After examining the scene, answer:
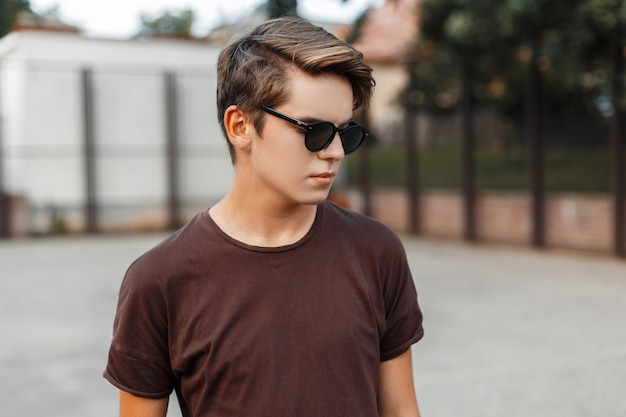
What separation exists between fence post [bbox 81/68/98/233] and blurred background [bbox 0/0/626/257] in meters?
0.03

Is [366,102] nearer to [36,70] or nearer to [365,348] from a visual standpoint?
→ [365,348]

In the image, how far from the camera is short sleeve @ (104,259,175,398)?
1.60m

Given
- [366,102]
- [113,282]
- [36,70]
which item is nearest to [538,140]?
[113,282]

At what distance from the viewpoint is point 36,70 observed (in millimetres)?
17281

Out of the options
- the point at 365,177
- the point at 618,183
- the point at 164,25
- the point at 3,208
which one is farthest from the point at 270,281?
the point at 164,25

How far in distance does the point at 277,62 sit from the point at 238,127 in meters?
0.17

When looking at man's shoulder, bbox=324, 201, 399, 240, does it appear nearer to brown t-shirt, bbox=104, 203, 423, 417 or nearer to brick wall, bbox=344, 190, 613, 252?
brown t-shirt, bbox=104, 203, 423, 417

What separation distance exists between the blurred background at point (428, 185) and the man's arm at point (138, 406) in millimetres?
1414

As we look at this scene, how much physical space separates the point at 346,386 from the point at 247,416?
0.65ft

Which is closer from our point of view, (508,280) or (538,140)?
(508,280)

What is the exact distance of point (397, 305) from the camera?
69.4 inches

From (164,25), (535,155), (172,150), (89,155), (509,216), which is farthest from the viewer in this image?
(164,25)

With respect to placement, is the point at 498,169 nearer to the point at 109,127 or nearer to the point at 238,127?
the point at 109,127

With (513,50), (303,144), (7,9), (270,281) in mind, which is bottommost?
(270,281)
